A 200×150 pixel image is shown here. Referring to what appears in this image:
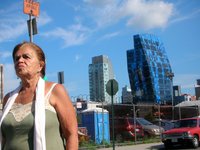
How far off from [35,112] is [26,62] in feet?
1.56

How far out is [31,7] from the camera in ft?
47.5

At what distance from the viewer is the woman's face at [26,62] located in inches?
130

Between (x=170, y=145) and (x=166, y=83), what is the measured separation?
337 feet

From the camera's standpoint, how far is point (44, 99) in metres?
3.18

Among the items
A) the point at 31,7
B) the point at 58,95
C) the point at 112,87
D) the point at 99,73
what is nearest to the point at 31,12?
the point at 31,7

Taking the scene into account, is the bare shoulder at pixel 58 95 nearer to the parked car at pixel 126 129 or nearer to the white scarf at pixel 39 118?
the white scarf at pixel 39 118

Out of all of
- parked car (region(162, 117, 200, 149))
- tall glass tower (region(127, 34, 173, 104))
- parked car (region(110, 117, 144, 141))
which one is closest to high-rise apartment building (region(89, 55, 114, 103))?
tall glass tower (region(127, 34, 173, 104))

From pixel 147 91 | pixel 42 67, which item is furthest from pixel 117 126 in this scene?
pixel 147 91

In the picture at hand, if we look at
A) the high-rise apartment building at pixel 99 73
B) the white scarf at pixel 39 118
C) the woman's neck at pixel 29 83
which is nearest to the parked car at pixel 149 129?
the woman's neck at pixel 29 83

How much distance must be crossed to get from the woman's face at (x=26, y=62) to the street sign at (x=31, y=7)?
11.2 m

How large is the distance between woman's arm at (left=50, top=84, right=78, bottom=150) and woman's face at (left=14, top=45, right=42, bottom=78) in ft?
0.91

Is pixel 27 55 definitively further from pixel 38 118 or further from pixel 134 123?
pixel 134 123

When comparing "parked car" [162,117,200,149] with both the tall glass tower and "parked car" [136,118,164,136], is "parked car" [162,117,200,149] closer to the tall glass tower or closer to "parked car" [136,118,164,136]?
"parked car" [136,118,164,136]

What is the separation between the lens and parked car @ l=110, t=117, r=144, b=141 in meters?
23.3
